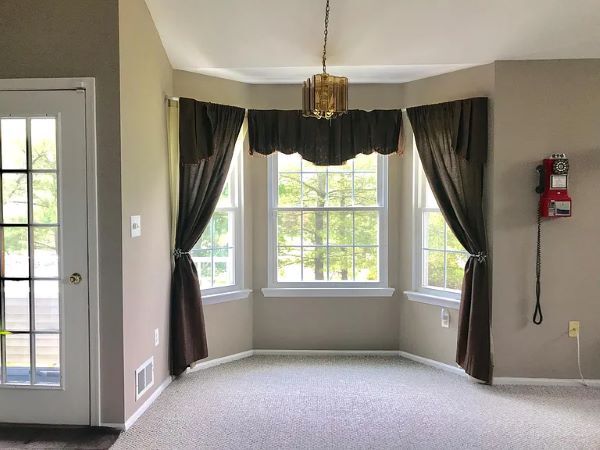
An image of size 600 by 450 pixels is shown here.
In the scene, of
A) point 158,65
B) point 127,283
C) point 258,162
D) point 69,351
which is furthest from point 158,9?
point 69,351

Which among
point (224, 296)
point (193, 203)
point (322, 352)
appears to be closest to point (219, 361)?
point (224, 296)

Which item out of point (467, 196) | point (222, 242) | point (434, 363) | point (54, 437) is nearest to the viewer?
point (54, 437)

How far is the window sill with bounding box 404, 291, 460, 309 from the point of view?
3.93m

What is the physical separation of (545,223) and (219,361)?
2.78 m

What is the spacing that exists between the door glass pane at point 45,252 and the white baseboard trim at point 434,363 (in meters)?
2.90

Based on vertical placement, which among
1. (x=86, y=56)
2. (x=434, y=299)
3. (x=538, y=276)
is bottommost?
(x=434, y=299)

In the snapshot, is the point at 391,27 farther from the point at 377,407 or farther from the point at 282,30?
the point at 377,407

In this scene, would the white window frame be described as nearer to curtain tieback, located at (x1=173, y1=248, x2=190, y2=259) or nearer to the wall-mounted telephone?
curtain tieback, located at (x1=173, y1=248, x2=190, y2=259)

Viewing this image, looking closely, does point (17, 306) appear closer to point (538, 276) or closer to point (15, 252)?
point (15, 252)

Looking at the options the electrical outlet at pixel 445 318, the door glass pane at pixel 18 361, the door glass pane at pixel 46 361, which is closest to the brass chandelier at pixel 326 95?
the electrical outlet at pixel 445 318

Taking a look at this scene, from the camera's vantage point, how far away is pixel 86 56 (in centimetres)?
283

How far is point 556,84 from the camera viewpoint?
3.55 meters

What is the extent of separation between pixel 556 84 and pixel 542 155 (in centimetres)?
52

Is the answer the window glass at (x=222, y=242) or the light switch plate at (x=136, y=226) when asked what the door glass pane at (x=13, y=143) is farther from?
the window glass at (x=222, y=242)
